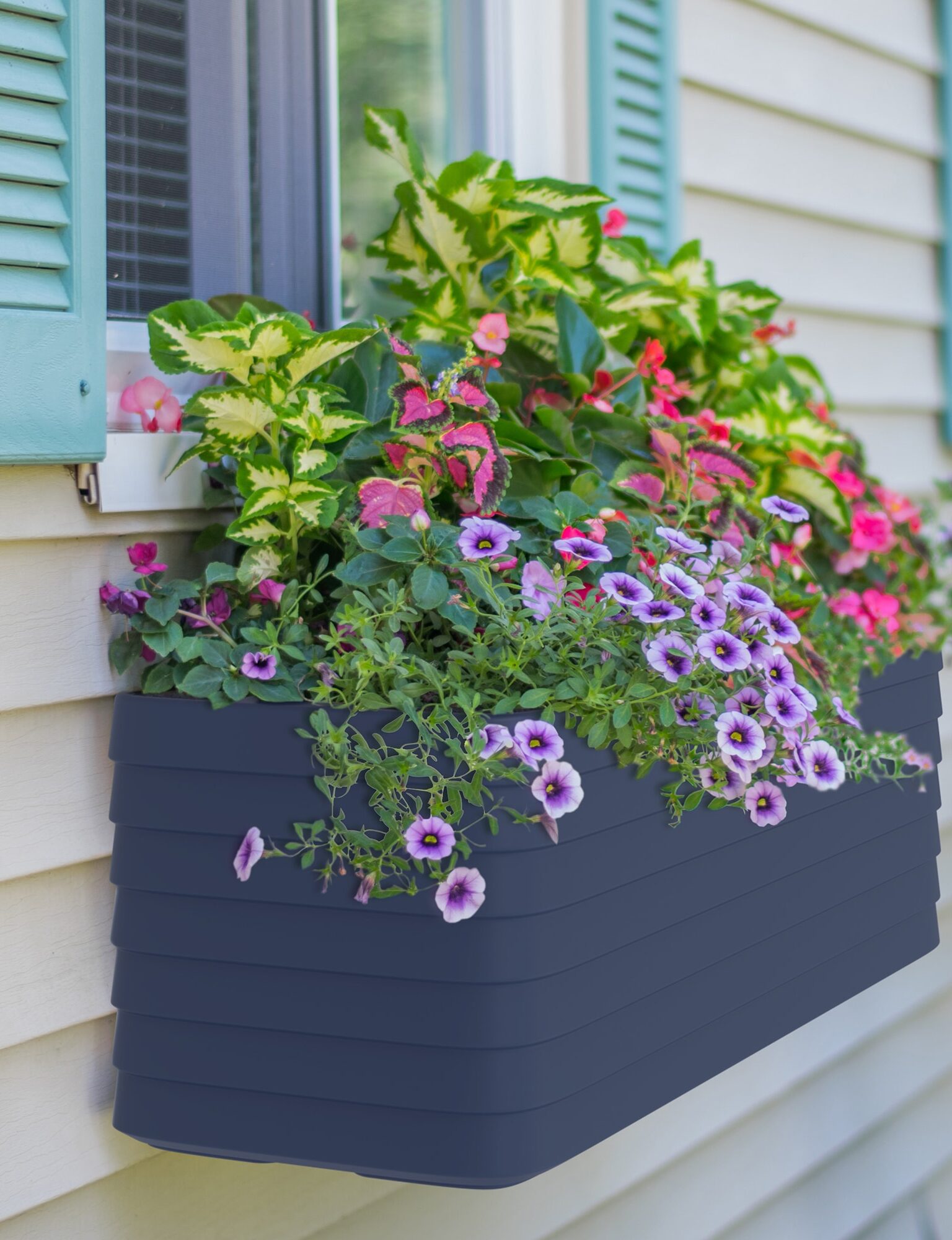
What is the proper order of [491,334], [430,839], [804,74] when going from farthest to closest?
[804,74]
[491,334]
[430,839]

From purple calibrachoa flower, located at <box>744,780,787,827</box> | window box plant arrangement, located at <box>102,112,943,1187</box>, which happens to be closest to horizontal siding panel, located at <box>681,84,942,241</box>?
window box plant arrangement, located at <box>102,112,943,1187</box>

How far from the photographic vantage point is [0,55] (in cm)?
91

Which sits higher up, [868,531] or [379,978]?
[868,531]

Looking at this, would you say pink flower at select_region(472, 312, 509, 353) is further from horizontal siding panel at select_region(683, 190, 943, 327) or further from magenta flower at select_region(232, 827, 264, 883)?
horizontal siding panel at select_region(683, 190, 943, 327)

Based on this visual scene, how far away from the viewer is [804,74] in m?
Answer: 2.01

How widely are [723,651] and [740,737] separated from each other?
0.07 metres

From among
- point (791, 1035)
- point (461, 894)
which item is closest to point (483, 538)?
point (461, 894)

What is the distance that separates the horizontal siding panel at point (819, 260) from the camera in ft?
6.12

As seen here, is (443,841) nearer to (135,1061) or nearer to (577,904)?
(577,904)

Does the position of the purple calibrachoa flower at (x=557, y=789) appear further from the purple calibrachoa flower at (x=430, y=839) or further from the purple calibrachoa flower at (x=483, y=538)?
the purple calibrachoa flower at (x=483, y=538)

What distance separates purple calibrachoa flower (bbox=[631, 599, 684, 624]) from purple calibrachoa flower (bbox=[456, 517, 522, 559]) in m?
0.11

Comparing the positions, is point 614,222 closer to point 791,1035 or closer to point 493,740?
point 493,740

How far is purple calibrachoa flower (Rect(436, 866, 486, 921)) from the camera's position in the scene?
33.0 inches

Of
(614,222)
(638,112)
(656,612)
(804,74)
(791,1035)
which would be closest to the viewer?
(656,612)
